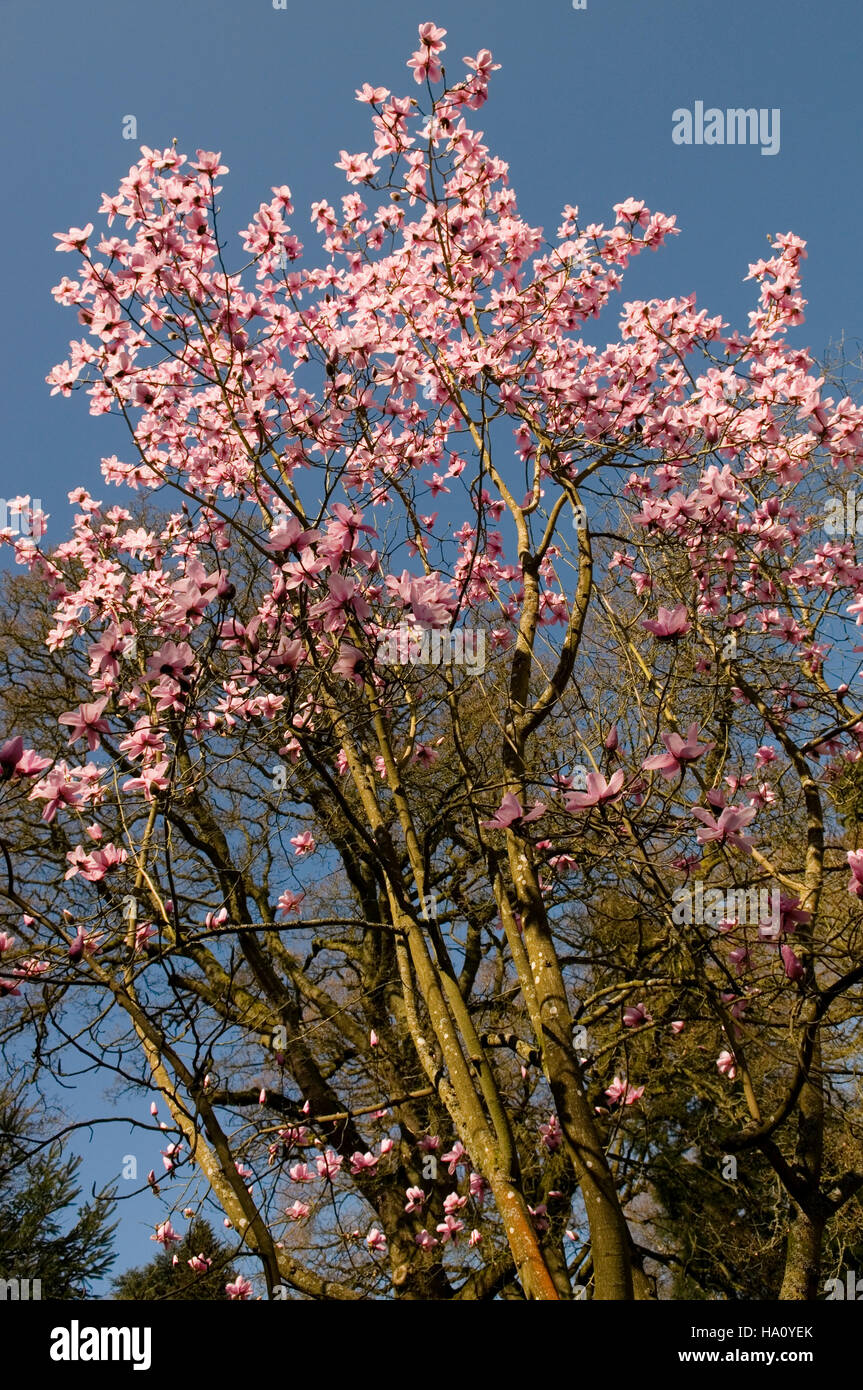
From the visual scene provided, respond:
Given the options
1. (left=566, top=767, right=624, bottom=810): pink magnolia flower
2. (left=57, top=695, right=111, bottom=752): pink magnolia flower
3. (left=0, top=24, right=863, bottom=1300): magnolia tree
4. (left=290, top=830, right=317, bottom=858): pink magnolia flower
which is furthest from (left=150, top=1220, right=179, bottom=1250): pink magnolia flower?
(left=566, top=767, right=624, bottom=810): pink magnolia flower

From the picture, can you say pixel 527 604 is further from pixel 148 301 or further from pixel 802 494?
pixel 802 494

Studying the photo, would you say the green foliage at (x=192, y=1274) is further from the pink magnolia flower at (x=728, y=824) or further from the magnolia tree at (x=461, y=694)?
the pink magnolia flower at (x=728, y=824)

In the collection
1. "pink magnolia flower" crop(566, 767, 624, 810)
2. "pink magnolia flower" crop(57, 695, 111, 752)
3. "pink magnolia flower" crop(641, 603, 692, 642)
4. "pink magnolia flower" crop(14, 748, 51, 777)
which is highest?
"pink magnolia flower" crop(641, 603, 692, 642)

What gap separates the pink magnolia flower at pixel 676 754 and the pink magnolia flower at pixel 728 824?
0.44 ft

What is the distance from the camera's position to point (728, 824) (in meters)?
→ 2.64

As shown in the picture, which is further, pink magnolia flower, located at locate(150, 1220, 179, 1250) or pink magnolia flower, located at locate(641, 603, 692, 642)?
pink magnolia flower, located at locate(150, 1220, 179, 1250)

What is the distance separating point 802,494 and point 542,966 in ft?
13.1

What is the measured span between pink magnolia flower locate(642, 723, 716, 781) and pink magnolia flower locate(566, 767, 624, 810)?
10 centimetres

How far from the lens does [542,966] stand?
3.38 m

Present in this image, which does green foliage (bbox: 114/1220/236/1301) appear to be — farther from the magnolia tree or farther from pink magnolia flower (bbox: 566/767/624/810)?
pink magnolia flower (bbox: 566/767/624/810)

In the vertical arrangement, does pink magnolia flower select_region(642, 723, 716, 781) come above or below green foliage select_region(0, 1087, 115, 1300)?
above

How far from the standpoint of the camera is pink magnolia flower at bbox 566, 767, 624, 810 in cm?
252

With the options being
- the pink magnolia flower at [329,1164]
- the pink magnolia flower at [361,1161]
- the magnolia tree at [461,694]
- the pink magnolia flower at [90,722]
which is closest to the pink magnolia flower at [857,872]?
the magnolia tree at [461,694]
